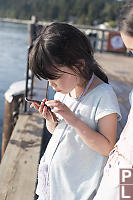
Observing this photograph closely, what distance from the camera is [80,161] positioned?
4.23 feet

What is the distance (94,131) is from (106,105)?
0.41 feet

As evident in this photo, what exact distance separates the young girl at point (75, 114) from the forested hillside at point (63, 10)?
6097 cm

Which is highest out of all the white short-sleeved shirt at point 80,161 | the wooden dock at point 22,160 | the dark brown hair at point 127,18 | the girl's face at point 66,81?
the dark brown hair at point 127,18

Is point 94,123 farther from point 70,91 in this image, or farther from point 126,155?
point 126,155

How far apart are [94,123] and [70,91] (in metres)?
0.19

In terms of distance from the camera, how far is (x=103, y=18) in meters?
65.8

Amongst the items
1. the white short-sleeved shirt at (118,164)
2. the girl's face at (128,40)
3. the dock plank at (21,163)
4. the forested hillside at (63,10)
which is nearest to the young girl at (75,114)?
the white short-sleeved shirt at (118,164)

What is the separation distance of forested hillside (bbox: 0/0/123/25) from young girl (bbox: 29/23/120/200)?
6097 cm

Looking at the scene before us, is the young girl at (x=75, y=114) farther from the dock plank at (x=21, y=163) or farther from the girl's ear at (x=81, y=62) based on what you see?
the dock plank at (x=21, y=163)

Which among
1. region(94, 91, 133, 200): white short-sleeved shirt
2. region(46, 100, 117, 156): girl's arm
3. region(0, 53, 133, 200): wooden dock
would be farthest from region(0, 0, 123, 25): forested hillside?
region(94, 91, 133, 200): white short-sleeved shirt

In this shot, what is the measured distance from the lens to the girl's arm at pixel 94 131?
1.22 m

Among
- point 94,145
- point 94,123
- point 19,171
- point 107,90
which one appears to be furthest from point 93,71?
point 19,171

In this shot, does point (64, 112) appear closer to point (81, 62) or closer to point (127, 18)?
point (81, 62)

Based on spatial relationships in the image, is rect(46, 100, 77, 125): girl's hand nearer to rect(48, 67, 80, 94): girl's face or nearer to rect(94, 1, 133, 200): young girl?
rect(48, 67, 80, 94): girl's face
